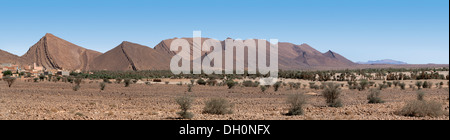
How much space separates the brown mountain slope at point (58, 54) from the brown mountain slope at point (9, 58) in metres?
4.39

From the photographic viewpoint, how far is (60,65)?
150 m

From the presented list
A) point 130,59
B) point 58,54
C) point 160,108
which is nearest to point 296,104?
point 160,108

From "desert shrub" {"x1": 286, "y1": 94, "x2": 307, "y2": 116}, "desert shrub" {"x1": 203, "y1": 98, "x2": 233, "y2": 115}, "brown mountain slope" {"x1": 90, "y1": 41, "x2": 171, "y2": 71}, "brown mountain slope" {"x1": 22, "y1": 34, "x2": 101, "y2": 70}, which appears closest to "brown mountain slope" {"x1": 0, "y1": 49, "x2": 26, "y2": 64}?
"brown mountain slope" {"x1": 22, "y1": 34, "x2": 101, "y2": 70}

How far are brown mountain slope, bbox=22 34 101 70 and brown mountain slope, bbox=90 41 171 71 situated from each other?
7.06m

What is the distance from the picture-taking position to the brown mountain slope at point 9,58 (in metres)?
139

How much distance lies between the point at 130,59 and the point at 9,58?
4319cm

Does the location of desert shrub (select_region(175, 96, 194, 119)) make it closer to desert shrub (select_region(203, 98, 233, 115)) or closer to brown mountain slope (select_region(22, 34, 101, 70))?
desert shrub (select_region(203, 98, 233, 115))

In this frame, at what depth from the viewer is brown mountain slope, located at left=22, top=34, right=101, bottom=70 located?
498 ft

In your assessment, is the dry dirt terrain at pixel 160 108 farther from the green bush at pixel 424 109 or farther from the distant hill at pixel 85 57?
the distant hill at pixel 85 57

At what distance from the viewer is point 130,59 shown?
15062 centimetres

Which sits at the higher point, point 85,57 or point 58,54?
point 58,54

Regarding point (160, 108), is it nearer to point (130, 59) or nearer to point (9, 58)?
point (130, 59)
